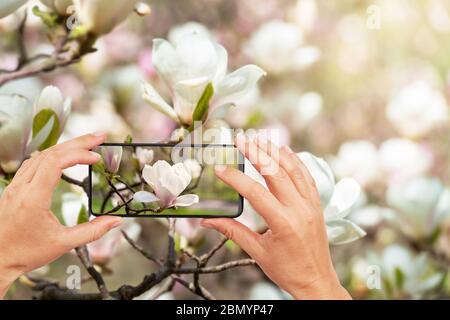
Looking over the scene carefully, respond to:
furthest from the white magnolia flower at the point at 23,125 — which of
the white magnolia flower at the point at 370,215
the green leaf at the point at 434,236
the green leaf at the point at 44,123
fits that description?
the green leaf at the point at 434,236

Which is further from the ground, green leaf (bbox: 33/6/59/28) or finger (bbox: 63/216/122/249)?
green leaf (bbox: 33/6/59/28)

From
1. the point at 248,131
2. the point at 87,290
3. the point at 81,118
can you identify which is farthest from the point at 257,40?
the point at 87,290

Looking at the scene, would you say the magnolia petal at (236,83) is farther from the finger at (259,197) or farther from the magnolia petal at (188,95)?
the finger at (259,197)

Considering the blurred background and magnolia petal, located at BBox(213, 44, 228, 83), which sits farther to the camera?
the blurred background

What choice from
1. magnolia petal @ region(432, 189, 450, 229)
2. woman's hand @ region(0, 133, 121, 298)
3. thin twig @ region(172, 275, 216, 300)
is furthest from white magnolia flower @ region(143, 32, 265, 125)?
magnolia petal @ region(432, 189, 450, 229)

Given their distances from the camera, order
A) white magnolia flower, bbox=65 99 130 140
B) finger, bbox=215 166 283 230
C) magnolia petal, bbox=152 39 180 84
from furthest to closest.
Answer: white magnolia flower, bbox=65 99 130 140 → magnolia petal, bbox=152 39 180 84 → finger, bbox=215 166 283 230

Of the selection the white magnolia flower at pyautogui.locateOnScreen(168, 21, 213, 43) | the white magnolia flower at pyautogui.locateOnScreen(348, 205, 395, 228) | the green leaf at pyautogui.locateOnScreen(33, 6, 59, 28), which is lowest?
the white magnolia flower at pyautogui.locateOnScreen(348, 205, 395, 228)

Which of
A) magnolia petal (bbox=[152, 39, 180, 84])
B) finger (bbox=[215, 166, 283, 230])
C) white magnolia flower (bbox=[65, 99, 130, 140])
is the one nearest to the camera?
finger (bbox=[215, 166, 283, 230])

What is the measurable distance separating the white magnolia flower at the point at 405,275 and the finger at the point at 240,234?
0.97ft

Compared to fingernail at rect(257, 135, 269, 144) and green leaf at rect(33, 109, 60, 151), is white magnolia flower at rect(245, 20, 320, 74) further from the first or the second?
green leaf at rect(33, 109, 60, 151)

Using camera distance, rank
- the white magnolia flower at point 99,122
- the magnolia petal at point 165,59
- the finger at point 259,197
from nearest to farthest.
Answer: the finger at point 259,197 → the magnolia petal at point 165,59 → the white magnolia flower at point 99,122

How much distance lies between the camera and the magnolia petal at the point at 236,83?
850 mm

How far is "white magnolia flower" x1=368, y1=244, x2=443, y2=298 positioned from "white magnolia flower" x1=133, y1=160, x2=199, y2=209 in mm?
345

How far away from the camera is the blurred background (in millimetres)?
993
